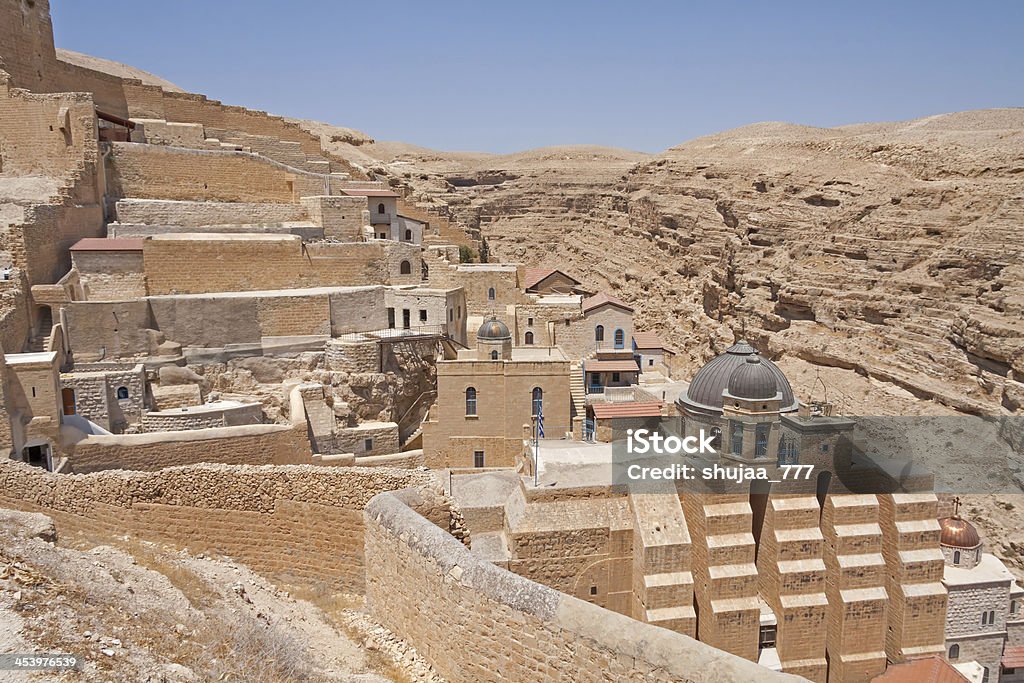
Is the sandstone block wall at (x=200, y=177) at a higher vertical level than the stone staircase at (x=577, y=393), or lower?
higher

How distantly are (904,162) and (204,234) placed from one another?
32946 millimetres

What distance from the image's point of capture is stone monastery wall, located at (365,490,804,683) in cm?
414

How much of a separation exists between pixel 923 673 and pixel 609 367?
996 cm

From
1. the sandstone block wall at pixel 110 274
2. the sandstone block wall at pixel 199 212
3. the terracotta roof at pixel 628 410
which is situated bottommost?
the terracotta roof at pixel 628 410

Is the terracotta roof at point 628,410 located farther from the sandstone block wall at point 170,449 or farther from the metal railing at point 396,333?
the sandstone block wall at point 170,449

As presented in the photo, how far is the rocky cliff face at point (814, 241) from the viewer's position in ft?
81.0

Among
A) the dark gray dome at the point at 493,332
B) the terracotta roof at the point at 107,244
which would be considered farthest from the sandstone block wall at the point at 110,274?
the dark gray dome at the point at 493,332

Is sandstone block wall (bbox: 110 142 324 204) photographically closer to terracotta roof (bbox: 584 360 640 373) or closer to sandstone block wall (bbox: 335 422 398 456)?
sandstone block wall (bbox: 335 422 398 456)

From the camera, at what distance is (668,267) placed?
136 feet

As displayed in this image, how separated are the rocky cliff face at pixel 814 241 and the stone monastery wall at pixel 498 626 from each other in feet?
70.5

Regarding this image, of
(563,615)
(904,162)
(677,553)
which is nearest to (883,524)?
(677,553)

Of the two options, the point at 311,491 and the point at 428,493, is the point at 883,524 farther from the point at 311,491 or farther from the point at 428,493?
the point at 311,491

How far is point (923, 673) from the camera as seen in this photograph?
11.3 m

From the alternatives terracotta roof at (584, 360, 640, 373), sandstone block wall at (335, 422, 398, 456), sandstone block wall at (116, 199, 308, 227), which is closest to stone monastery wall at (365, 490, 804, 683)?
sandstone block wall at (335, 422, 398, 456)
